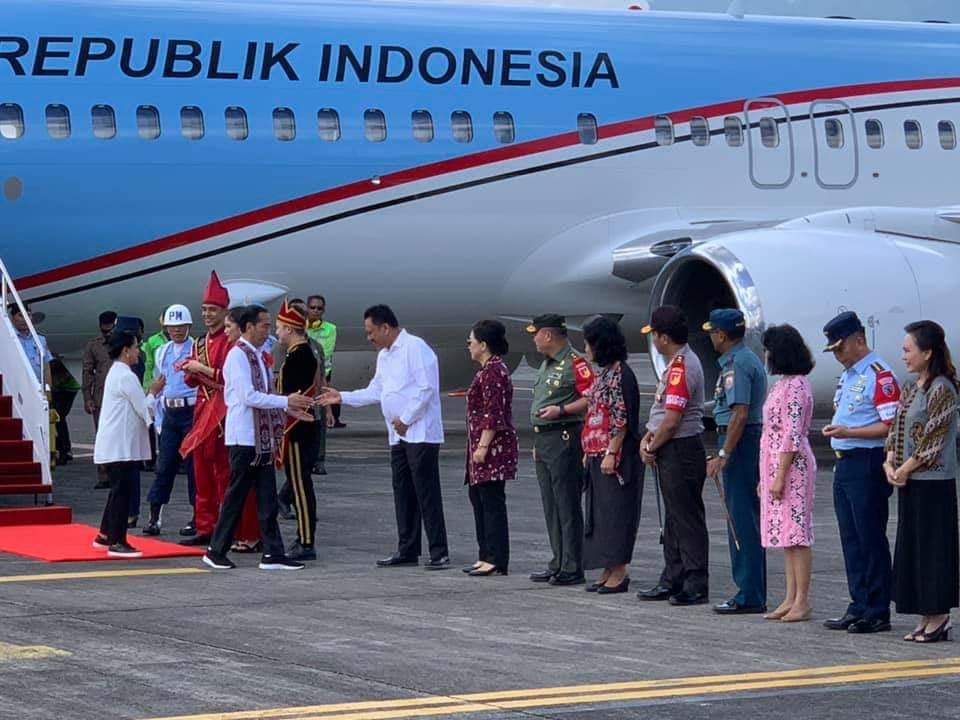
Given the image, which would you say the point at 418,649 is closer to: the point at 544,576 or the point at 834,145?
the point at 544,576

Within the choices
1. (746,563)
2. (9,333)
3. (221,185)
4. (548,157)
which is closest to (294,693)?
(746,563)

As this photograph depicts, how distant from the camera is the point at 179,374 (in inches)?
591

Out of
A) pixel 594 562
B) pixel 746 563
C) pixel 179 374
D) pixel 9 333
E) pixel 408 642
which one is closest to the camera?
pixel 408 642

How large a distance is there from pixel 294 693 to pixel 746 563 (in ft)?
10.8

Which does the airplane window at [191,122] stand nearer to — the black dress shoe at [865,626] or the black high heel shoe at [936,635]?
the black dress shoe at [865,626]

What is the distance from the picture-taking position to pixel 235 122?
742 inches

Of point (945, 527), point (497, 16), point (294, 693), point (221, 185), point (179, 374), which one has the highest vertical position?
point (497, 16)

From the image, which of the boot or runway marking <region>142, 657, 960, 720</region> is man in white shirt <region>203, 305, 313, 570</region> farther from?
runway marking <region>142, 657, 960, 720</region>

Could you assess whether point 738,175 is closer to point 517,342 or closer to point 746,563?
point 517,342

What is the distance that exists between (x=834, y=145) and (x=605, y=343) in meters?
11.1

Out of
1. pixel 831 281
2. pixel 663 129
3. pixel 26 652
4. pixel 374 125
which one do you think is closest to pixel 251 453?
pixel 26 652

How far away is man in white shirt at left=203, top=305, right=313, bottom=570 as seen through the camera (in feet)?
41.0

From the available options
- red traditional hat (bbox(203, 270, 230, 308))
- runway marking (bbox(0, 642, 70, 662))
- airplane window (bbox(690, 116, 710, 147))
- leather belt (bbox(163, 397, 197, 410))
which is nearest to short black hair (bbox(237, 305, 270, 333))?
red traditional hat (bbox(203, 270, 230, 308))

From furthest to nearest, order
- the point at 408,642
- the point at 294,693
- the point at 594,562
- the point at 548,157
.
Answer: the point at 548,157 < the point at 594,562 < the point at 408,642 < the point at 294,693
